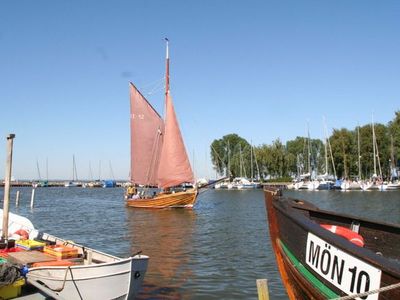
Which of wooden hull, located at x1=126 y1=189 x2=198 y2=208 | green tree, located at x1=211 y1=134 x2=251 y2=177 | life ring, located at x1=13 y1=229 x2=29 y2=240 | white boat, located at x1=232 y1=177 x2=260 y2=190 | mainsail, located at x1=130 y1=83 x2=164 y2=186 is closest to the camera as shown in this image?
life ring, located at x1=13 y1=229 x2=29 y2=240

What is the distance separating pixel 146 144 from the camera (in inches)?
1943

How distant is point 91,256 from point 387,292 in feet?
26.7

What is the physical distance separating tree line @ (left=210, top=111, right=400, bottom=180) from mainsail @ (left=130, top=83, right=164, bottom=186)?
2594 centimetres

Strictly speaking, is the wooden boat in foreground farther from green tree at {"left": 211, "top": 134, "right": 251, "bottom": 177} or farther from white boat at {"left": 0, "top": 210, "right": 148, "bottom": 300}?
green tree at {"left": 211, "top": 134, "right": 251, "bottom": 177}

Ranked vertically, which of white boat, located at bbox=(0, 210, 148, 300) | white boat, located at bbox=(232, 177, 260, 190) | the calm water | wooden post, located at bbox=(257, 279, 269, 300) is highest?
white boat, located at bbox=(232, 177, 260, 190)

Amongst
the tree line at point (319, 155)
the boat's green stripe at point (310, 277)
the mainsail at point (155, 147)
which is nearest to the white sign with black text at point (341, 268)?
the boat's green stripe at point (310, 277)

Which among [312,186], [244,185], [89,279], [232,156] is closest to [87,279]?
[89,279]

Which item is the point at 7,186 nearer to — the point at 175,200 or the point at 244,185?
the point at 175,200

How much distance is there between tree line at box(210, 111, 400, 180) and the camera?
104m

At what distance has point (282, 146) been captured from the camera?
128250 mm

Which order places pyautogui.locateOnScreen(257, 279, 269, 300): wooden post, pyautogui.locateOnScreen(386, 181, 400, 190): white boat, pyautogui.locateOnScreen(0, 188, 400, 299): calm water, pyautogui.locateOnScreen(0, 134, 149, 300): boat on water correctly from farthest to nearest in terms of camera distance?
1. pyautogui.locateOnScreen(386, 181, 400, 190): white boat
2. pyautogui.locateOnScreen(0, 188, 400, 299): calm water
3. pyautogui.locateOnScreen(0, 134, 149, 300): boat on water
4. pyautogui.locateOnScreen(257, 279, 269, 300): wooden post

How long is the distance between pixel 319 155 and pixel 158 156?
317 ft

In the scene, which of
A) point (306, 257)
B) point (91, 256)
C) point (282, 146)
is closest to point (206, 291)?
point (91, 256)

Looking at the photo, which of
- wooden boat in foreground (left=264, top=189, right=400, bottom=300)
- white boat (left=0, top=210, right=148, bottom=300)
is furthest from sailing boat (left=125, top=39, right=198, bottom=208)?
white boat (left=0, top=210, right=148, bottom=300)
